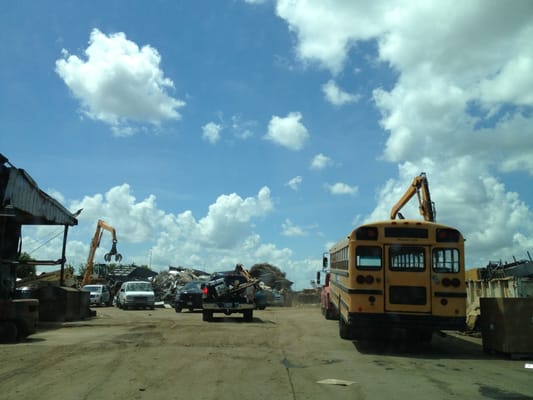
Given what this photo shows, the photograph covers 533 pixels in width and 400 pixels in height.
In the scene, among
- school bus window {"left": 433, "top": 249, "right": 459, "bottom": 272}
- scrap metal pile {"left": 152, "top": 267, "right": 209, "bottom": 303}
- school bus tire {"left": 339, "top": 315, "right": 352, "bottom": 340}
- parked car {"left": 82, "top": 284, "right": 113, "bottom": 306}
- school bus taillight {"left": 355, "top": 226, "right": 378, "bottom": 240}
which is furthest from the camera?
scrap metal pile {"left": 152, "top": 267, "right": 209, "bottom": 303}

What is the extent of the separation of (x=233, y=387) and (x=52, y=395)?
8.95 ft

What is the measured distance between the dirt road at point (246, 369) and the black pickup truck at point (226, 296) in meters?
5.67

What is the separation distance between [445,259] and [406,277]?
3.62ft

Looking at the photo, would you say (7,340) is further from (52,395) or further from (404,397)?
(404,397)

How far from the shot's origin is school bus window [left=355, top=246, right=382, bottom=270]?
1395cm

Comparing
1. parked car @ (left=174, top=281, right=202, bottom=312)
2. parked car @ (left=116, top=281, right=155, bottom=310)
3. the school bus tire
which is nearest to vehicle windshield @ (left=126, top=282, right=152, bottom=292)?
parked car @ (left=116, top=281, right=155, bottom=310)

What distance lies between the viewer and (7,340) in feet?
49.2

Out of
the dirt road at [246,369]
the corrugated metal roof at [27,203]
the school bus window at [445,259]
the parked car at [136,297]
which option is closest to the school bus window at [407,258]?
the school bus window at [445,259]

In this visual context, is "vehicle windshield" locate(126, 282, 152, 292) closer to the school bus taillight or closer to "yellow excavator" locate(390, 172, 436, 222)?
"yellow excavator" locate(390, 172, 436, 222)

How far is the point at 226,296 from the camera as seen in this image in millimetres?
22594

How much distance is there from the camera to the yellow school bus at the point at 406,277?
13.5m

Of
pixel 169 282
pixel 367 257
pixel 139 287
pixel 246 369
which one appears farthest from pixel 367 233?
pixel 169 282

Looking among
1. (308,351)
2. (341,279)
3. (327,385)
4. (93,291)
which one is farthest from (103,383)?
(93,291)

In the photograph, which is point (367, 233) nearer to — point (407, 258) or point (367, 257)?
point (367, 257)
